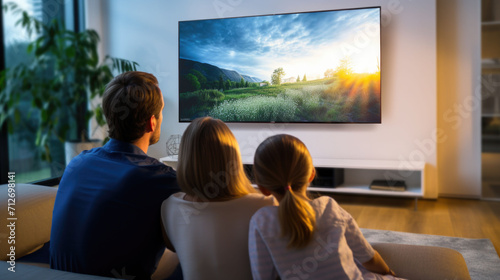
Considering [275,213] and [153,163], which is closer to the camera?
[275,213]

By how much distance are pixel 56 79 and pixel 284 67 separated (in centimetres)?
222

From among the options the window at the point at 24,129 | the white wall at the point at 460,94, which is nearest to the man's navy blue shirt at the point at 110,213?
the window at the point at 24,129

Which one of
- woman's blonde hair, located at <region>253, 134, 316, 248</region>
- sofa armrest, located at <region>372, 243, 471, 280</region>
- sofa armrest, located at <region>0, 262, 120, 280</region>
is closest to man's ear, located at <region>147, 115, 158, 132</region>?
woman's blonde hair, located at <region>253, 134, 316, 248</region>

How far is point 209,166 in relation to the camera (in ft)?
3.85

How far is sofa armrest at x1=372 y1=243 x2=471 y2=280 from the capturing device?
4.06 ft

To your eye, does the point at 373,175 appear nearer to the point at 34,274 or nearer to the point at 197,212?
the point at 197,212

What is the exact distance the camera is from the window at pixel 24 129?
382 centimetres

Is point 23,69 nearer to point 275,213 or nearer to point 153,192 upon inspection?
point 153,192

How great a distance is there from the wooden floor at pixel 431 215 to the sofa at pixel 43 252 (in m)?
1.58

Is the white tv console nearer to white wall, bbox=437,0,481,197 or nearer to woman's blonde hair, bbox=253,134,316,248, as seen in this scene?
white wall, bbox=437,0,481,197

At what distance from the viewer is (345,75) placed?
3.88m

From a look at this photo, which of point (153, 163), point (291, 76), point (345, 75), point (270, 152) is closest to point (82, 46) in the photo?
point (291, 76)

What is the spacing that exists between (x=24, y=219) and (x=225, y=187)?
963 mm

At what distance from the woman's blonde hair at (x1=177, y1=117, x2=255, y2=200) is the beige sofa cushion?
2.69ft
